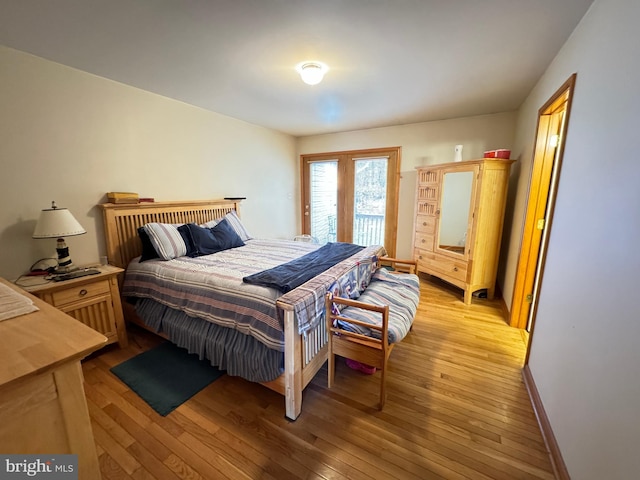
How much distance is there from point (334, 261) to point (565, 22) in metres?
2.19

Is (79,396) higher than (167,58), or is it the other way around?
(167,58)

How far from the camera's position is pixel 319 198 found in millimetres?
4941

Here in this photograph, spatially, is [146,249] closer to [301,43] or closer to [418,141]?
[301,43]

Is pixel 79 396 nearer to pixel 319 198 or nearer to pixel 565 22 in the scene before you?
pixel 565 22

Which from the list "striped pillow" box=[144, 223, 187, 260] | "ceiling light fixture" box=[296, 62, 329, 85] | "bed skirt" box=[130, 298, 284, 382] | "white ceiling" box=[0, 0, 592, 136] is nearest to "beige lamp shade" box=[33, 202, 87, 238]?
"striped pillow" box=[144, 223, 187, 260]

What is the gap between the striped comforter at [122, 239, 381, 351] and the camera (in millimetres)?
1571

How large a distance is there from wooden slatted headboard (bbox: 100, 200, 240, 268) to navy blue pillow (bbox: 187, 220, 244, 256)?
361 millimetres

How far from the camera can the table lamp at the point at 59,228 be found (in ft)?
6.07

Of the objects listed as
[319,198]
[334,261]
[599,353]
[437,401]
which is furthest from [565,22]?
[319,198]

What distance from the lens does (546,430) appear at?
4.72 feet

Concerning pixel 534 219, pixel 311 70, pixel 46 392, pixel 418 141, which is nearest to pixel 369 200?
pixel 418 141

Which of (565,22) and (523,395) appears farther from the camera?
(523,395)

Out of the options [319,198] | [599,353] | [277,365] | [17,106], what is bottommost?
[277,365]

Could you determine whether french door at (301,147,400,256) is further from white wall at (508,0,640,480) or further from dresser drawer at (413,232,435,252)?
white wall at (508,0,640,480)
